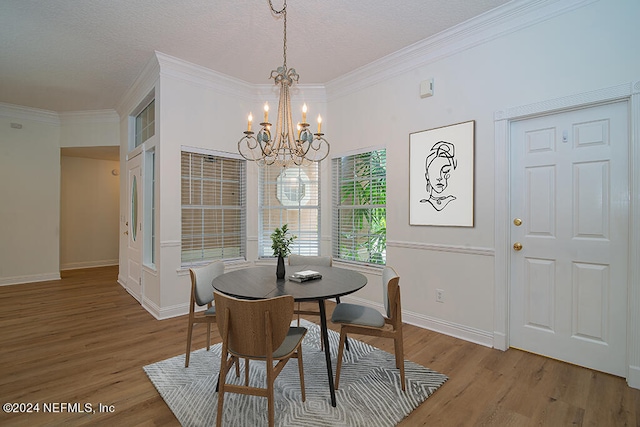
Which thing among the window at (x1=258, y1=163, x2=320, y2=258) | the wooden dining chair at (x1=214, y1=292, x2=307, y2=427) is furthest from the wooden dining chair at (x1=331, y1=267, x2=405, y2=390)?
the window at (x1=258, y1=163, x2=320, y2=258)

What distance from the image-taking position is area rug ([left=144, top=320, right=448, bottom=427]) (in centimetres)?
184

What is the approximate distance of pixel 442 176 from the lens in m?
3.13

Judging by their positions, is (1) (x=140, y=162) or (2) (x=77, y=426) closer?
(2) (x=77, y=426)

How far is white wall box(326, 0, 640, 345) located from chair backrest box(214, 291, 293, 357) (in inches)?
83.0

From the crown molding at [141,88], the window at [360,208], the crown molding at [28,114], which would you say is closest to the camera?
the crown molding at [141,88]

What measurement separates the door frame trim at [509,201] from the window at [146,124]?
417cm

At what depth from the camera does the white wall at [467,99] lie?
7.50 feet

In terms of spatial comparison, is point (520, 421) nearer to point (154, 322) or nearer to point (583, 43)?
point (583, 43)

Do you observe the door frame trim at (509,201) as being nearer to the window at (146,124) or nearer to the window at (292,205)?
the window at (292,205)

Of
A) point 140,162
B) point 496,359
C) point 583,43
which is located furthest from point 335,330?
point 140,162

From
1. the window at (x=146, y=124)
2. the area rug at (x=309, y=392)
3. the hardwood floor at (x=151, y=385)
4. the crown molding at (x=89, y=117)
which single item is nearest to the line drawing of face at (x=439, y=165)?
the hardwood floor at (x=151, y=385)

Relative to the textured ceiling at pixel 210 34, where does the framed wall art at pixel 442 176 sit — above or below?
below

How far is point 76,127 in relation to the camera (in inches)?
225

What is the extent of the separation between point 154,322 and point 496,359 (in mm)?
3596
